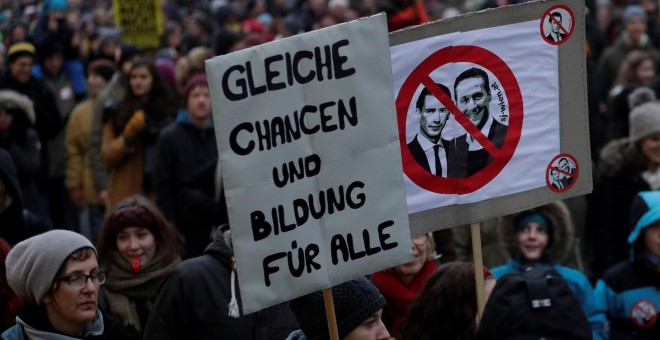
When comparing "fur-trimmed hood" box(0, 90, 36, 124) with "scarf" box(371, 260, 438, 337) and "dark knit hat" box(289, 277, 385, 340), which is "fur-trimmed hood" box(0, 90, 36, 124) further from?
"dark knit hat" box(289, 277, 385, 340)

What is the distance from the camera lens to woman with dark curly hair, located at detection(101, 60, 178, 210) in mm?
10305

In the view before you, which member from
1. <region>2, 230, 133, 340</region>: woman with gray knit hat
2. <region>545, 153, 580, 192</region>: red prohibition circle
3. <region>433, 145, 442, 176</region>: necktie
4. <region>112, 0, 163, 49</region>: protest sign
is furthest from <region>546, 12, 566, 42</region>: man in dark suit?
<region>112, 0, 163, 49</region>: protest sign

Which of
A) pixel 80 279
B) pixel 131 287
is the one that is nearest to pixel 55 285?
pixel 80 279

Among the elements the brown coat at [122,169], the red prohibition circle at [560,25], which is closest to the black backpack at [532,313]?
the red prohibition circle at [560,25]

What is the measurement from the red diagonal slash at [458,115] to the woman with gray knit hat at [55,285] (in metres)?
1.57

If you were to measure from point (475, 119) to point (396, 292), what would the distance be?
147 cm

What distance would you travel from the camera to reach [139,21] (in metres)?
15.2

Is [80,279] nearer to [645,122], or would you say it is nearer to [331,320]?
[331,320]

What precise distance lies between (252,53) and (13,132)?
5.99 metres

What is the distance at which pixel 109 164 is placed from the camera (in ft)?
34.6

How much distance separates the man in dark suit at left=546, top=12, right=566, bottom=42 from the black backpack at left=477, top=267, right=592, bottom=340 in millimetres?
1553

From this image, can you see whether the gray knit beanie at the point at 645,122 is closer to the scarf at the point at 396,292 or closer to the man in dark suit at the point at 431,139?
the scarf at the point at 396,292

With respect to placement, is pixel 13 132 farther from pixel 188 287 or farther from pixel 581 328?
pixel 581 328

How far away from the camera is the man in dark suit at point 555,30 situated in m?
5.27
